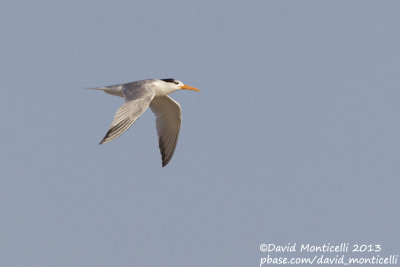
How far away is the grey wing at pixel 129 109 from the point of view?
53.2 ft

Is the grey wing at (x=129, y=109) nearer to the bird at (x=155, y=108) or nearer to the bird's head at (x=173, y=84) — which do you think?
the bird at (x=155, y=108)

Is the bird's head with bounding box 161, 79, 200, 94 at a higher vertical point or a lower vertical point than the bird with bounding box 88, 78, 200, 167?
higher

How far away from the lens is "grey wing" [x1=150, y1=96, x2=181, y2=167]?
21828 mm

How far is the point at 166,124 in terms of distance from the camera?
22094mm

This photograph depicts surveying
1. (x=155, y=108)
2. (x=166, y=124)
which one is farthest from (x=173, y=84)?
(x=166, y=124)

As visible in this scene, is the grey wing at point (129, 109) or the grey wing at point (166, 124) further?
the grey wing at point (166, 124)

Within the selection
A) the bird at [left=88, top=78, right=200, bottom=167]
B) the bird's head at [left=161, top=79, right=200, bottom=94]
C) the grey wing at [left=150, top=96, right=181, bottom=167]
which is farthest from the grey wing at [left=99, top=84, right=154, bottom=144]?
the grey wing at [left=150, top=96, right=181, bottom=167]

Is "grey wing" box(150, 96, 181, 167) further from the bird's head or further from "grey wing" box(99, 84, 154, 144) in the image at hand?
"grey wing" box(99, 84, 154, 144)

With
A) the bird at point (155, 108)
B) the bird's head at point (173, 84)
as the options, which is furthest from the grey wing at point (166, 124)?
the bird's head at point (173, 84)

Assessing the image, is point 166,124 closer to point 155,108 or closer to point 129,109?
point 155,108

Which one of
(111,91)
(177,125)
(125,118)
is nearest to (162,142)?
(177,125)

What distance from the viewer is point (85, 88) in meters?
19.8

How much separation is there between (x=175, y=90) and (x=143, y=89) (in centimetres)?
232

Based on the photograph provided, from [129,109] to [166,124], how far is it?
473cm
